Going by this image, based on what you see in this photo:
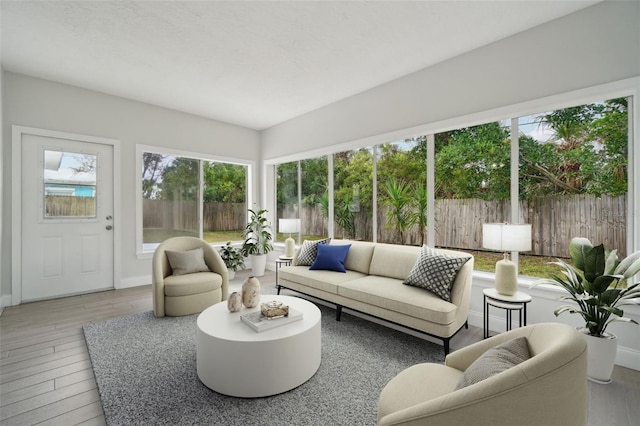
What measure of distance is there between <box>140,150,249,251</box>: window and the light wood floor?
1.62m

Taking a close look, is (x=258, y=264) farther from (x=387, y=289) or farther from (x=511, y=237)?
(x=511, y=237)

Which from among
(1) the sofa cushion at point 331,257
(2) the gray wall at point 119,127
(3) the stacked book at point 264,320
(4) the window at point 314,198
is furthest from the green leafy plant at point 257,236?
(3) the stacked book at point 264,320

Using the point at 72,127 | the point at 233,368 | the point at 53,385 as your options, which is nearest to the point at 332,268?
the point at 233,368

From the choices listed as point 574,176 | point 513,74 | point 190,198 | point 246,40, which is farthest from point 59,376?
point 513,74

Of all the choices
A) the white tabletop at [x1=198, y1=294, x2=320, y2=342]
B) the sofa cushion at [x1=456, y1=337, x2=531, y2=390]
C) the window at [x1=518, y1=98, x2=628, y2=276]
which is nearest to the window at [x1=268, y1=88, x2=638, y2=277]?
the window at [x1=518, y1=98, x2=628, y2=276]

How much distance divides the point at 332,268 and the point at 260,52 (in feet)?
8.67

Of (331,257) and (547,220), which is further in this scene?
(331,257)

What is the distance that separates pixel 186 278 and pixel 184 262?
0.26m

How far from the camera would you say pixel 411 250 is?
10.7 feet

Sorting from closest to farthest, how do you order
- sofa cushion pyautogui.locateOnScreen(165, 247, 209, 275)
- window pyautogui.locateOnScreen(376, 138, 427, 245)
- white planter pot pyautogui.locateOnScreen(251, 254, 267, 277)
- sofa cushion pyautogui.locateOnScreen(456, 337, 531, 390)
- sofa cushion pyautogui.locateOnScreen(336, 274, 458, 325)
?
1. sofa cushion pyautogui.locateOnScreen(456, 337, 531, 390)
2. sofa cushion pyautogui.locateOnScreen(336, 274, 458, 325)
3. sofa cushion pyautogui.locateOnScreen(165, 247, 209, 275)
4. window pyautogui.locateOnScreen(376, 138, 427, 245)
5. white planter pot pyautogui.locateOnScreen(251, 254, 267, 277)

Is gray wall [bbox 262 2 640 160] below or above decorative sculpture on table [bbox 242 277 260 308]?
above

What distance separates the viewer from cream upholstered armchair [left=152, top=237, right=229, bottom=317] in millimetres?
3205

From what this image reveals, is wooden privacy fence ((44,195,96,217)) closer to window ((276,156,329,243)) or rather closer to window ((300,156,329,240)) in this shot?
window ((276,156,329,243))

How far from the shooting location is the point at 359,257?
3.64m
